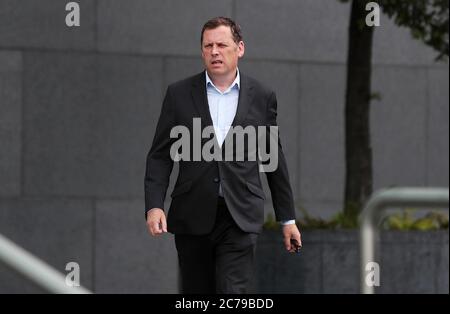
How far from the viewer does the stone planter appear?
945 cm

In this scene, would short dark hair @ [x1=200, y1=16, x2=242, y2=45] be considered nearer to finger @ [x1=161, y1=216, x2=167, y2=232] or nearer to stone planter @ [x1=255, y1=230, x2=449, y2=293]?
finger @ [x1=161, y1=216, x2=167, y2=232]

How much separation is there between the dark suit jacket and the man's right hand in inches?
1.5

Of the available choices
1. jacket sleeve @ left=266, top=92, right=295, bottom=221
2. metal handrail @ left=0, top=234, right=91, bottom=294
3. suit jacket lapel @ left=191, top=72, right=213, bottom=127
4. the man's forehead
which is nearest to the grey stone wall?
jacket sleeve @ left=266, top=92, right=295, bottom=221

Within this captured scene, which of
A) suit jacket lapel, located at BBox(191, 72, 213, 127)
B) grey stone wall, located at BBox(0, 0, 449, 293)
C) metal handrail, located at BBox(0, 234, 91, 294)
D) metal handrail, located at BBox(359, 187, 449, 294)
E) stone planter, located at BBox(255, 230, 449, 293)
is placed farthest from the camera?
grey stone wall, located at BBox(0, 0, 449, 293)

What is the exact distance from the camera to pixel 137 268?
11.6 metres

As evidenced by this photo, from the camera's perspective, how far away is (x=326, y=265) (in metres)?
9.48

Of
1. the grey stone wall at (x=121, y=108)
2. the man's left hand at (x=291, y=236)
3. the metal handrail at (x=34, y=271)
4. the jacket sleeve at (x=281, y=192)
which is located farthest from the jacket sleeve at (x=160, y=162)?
the grey stone wall at (x=121, y=108)

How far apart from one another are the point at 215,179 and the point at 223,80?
1.51 ft

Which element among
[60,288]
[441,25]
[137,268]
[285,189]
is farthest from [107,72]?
[60,288]

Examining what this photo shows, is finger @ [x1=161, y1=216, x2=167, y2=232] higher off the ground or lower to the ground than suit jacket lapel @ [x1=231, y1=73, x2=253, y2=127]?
lower

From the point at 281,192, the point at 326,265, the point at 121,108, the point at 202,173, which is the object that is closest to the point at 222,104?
the point at 202,173

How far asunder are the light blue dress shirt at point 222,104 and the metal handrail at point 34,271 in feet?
7.66

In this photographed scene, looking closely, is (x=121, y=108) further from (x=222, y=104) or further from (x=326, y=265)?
(x=222, y=104)

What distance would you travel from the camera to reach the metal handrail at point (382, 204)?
21.4 ft
